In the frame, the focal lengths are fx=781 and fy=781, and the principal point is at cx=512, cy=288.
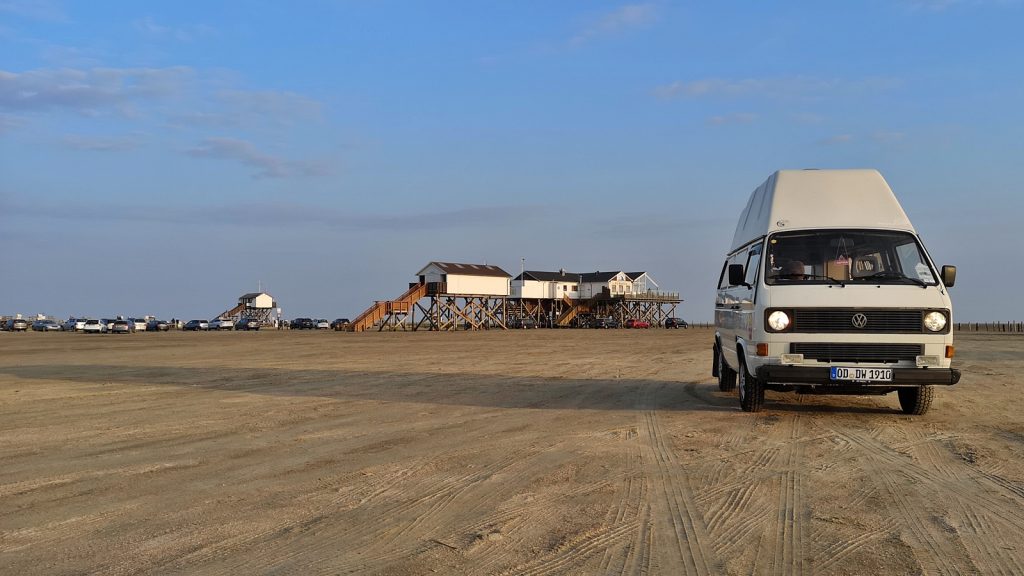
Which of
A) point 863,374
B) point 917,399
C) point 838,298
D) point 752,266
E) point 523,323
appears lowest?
point 917,399

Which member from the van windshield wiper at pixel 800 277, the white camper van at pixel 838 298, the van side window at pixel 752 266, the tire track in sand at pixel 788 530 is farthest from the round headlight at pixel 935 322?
the tire track in sand at pixel 788 530

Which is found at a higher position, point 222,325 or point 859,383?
point 222,325

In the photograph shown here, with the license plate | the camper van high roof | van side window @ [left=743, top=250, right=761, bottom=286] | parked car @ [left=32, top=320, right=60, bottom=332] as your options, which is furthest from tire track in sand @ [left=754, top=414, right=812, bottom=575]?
parked car @ [left=32, top=320, right=60, bottom=332]

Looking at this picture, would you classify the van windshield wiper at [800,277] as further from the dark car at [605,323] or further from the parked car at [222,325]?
the dark car at [605,323]

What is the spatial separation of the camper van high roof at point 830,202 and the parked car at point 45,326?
8602cm

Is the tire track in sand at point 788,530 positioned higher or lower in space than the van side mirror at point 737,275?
lower

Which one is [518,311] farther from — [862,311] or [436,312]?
[862,311]

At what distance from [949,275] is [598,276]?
95.6 meters

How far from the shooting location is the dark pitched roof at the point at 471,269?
79625mm

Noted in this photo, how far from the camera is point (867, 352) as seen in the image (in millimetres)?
9633

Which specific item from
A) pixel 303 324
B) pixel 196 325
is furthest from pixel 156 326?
pixel 303 324

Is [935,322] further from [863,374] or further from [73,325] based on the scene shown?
[73,325]

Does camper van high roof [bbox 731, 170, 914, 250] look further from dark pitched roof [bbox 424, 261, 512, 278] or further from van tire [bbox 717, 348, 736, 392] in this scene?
dark pitched roof [bbox 424, 261, 512, 278]

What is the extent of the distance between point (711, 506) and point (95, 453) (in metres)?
6.23
